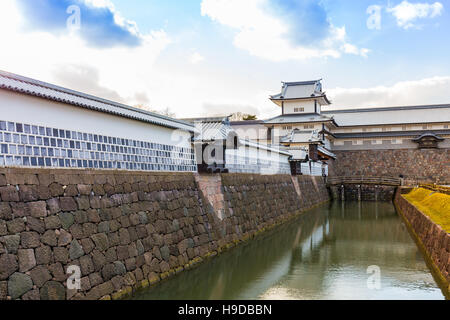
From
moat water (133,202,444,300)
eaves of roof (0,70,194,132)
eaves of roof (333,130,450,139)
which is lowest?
moat water (133,202,444,300)

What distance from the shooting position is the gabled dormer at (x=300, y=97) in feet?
129

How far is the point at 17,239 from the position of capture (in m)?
6.03

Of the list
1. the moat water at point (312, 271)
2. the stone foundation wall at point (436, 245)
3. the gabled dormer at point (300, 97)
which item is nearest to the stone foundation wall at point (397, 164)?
the gabled dormer at point (300, 97)

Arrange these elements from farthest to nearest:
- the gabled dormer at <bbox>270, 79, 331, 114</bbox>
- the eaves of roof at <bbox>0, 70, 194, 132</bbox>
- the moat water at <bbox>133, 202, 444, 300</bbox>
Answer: the gabled dormer at <bbox>270, 79, 331, 114</bbox>
the moat water at <bbox>133, 202, 444, 300</bbox>
the eaves of roof at <bbox>0, 70, 194, 132</bbox>

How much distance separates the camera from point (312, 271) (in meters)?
11.5

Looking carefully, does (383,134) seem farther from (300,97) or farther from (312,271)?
(312,271)

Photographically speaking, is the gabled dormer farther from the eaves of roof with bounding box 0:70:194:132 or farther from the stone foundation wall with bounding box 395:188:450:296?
the eaves of roof with bounding box 0:70:194:132

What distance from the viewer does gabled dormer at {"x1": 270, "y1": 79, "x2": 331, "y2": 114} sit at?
3944 cm

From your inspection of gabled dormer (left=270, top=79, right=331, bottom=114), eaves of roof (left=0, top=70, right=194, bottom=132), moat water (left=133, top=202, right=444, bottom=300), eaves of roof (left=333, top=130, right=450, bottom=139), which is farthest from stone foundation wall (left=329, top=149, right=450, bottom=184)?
eaves of roof (left=0, top=70, right=194, bottom=132)

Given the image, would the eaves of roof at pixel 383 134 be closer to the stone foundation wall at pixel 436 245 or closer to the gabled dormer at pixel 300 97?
the gabled dormer at pixel 300 97

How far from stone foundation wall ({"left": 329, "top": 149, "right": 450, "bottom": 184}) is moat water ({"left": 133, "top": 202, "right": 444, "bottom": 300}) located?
22900mm

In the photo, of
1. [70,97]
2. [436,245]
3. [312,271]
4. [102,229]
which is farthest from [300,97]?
[102,229]

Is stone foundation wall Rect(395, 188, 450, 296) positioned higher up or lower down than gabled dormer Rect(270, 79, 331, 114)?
lower down

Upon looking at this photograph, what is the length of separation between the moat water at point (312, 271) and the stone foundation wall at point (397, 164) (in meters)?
22.9
